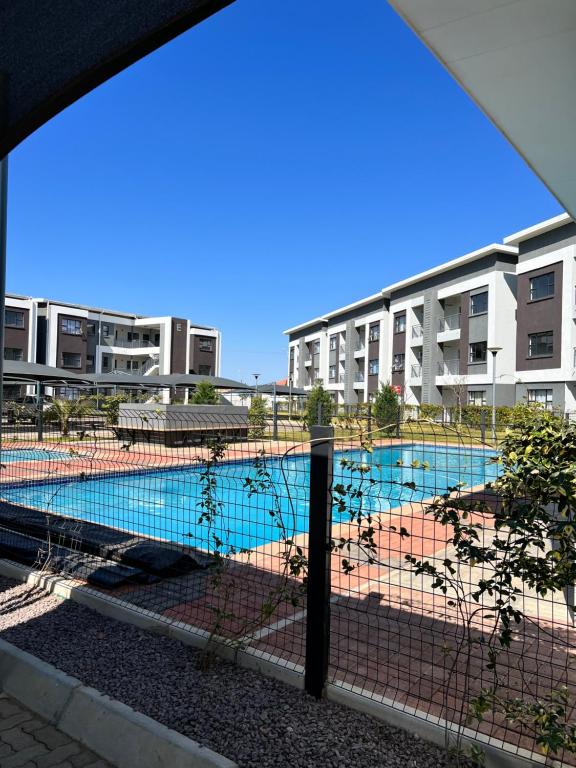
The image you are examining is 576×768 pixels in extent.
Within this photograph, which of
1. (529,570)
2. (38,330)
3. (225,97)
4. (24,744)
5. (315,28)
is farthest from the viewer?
(38,330)

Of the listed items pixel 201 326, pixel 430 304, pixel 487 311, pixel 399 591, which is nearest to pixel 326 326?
pixel 201 326

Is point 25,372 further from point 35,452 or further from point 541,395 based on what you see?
point 541,395

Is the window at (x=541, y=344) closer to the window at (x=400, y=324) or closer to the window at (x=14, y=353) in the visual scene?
the window at (x=400, y=324)

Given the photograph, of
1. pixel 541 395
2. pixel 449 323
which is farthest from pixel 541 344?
pixel 449 323

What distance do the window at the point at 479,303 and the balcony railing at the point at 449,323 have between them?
7.03ft

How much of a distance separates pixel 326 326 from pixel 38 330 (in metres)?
27.6

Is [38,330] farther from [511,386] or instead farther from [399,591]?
[399,591]

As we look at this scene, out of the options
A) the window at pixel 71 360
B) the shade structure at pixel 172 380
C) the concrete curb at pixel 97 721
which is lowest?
the concrete curb at pixel 97 721

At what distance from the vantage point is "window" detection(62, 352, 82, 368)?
146ft

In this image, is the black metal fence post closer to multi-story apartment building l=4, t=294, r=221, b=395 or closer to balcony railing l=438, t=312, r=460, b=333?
balcony railing l=438, t=312, r=460, b=333

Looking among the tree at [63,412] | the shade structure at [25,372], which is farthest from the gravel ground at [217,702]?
the shade structure at [25,372]

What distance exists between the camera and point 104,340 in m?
49.8

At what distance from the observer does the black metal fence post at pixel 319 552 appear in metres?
2.85

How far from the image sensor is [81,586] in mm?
4531
